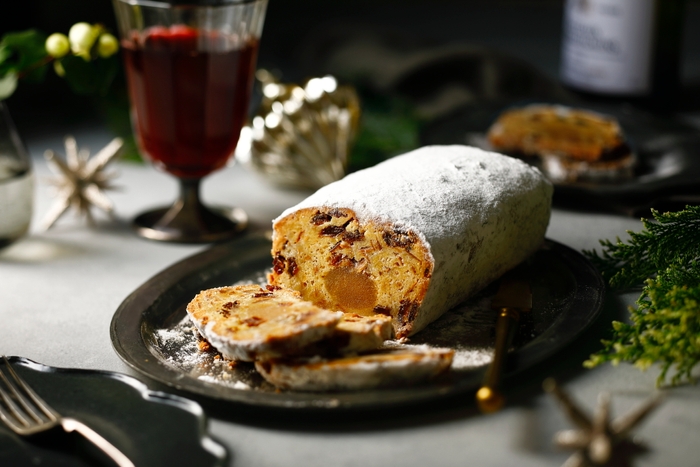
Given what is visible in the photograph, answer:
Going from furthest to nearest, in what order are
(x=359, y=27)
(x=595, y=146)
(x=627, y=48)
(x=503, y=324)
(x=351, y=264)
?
(x=359, y=27) < (x=627, y=48) < (x=595, y=146) < (x=351, y=264) < (x=503, y=324)

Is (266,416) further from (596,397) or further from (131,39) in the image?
(131,39)

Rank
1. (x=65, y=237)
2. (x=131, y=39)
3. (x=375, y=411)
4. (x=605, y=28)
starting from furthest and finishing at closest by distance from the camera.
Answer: (x=605, y=28), (x=65, y=237), (x=131, y=39), (x=375, y=411)

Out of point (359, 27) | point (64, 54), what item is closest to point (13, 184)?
point (64, 54)

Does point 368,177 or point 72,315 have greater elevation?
point 368,177

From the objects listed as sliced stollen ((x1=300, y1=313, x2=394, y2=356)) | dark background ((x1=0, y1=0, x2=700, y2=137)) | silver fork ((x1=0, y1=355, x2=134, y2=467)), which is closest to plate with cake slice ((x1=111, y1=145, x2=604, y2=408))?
sliced stollen ((x1=300, y1=313, x2=394, y2=356))

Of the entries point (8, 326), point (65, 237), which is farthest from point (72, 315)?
point (65, 237)

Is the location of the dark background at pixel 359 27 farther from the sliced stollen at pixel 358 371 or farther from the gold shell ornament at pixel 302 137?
the sliced stollen at pixel 358 371

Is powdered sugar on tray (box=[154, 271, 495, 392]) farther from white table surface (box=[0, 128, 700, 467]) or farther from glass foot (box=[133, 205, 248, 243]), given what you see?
glass foot (box=[133, 205, 248, 243])

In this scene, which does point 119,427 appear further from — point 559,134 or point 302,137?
point 559,134
